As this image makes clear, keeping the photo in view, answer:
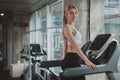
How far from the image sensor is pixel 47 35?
8.34 metres

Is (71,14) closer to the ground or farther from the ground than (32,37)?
farther from the ground

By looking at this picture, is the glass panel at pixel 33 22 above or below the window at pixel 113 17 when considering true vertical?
above

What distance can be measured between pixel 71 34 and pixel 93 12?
2.75 metres

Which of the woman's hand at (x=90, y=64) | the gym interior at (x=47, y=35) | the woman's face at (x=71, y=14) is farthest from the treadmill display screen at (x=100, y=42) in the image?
the woman's face at (x=71, y=14)

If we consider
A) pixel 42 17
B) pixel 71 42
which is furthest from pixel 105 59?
pixel 42 17

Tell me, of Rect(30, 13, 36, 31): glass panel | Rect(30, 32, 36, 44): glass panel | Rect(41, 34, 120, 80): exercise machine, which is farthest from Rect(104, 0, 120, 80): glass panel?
Rect(30, 13, 36, 31): glass panel

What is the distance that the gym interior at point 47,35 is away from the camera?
2.70 m

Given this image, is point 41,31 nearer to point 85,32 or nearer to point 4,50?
point 4,50

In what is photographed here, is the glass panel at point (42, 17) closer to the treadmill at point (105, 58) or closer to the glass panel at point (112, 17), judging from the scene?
the glass panel at point (112, 17)

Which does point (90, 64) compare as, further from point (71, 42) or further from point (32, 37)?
point (32, 37)

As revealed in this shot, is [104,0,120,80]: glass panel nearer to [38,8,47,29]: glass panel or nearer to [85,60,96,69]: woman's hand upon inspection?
[85,60,96,69]: woman's hand

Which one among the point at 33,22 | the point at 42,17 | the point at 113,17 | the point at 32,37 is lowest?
the point at 32,37

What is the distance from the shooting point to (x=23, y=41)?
35.5 feet

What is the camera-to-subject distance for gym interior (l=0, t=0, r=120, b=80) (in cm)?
270
